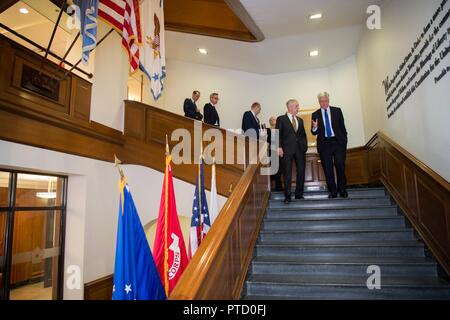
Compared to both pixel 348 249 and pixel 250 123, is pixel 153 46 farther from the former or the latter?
pixel 348 249

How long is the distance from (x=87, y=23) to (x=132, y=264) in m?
2.25

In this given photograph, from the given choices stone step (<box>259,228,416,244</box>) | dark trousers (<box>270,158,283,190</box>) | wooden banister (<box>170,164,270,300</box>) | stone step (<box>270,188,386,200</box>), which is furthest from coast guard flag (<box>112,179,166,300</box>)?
dark trousers (<box>270,158,283,190</box>)

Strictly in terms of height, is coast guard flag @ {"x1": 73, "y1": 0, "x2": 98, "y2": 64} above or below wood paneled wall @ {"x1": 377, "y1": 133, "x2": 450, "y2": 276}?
above

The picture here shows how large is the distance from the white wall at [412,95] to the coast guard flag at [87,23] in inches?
126

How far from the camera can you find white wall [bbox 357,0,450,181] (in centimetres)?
295

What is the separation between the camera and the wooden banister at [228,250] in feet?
5.59

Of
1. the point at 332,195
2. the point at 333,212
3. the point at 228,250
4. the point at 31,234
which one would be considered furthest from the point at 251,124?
the point at 31,234

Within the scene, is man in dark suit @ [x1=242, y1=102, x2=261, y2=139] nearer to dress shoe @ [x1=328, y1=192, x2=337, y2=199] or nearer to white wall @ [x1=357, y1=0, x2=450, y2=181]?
dress shoe @ [x1=328, y1=192, x2=337, y2=199]

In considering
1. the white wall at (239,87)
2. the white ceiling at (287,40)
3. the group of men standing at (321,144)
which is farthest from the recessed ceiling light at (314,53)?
the group of men standing at (321,144)

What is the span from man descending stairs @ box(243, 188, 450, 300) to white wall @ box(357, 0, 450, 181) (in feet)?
2.41

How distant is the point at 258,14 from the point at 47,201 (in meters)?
4.24

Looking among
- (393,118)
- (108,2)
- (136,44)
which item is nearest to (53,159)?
(136,44)

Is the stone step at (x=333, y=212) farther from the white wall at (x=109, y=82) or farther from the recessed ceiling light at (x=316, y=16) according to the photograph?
the recessed ceiling light at (x=316, y=16)

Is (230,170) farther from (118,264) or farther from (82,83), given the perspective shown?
(118,264)
